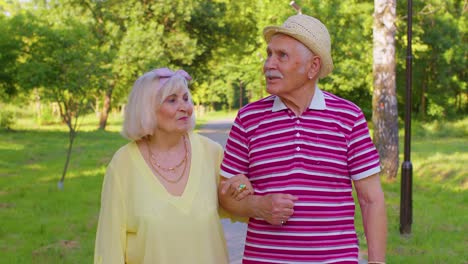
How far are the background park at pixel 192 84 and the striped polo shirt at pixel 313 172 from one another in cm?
548

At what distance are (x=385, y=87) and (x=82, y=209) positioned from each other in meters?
6.57

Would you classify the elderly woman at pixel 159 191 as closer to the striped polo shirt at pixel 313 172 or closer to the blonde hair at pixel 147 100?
the blonde hair at pixel 147 100

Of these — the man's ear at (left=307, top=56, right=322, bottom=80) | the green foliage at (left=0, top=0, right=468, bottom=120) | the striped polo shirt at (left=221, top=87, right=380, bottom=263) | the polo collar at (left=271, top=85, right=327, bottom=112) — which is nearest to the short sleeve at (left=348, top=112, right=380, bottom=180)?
the striped polo shirt at (left=221, top=87, right=380, bottom=263)

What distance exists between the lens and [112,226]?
3795 millimetres

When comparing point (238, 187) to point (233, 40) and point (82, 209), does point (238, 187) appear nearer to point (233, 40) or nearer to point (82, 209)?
point (82, 209)

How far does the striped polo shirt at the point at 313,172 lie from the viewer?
11.1 feet

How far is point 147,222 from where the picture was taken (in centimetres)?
377

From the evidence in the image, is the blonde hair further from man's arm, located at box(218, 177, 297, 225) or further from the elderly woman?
man's arm, located at box(218, 177, 297, 225)

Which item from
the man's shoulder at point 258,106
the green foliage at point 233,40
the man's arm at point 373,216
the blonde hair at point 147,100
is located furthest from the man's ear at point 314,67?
the green foliage at point 233,40

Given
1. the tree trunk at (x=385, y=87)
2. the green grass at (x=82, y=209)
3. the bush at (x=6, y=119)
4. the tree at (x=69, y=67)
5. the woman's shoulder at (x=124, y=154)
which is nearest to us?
the woman's shoulder at (x=124, y=154)

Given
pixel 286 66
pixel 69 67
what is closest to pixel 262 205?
pixel 286 66

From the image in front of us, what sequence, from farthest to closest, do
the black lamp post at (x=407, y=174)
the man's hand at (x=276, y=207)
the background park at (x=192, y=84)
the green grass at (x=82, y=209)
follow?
1. the background park at (x=192, y=84)
2. the black lamp post at (x=407, y=174)
3. the green grass at (x=82, y=209)
4. the man's hand at (x=276, y=207)

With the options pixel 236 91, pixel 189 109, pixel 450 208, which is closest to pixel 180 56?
pixel 450 208

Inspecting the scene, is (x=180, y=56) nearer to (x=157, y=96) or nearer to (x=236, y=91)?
(x=157, y=96)
